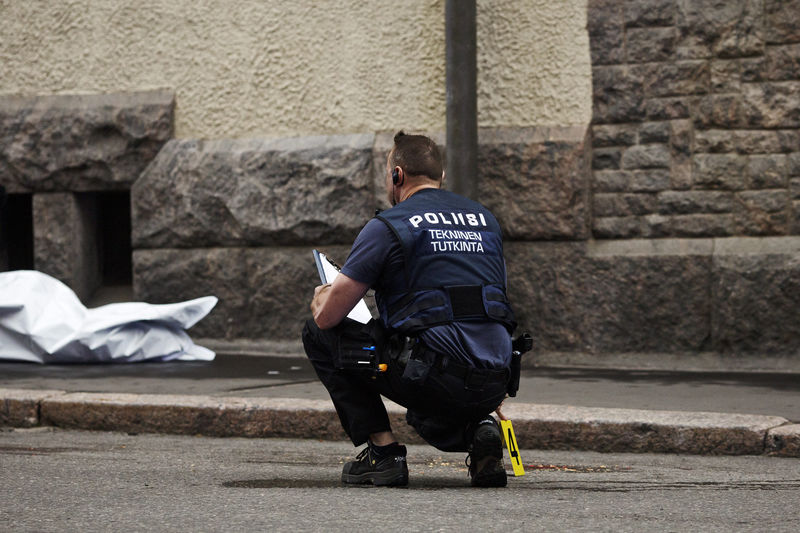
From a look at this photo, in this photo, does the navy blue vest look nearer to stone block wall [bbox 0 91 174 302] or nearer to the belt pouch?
the belt pouch

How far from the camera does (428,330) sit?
4.03 meters

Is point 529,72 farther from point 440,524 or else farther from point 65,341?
point 440,524

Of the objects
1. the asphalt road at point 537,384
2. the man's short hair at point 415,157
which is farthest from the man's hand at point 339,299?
the asphalt road at point 537,384

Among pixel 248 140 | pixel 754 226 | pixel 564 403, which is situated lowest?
pixel 564 403

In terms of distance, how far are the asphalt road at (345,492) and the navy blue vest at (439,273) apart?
0.60 metres

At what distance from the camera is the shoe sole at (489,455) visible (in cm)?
405

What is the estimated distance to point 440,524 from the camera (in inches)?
129

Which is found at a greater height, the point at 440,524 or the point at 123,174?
the point at 123,174

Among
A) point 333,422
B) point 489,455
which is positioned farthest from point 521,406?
point 489,455

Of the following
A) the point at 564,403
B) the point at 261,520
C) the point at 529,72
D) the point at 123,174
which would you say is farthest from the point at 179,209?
the point at 261,520

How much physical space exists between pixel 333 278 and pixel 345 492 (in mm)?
804

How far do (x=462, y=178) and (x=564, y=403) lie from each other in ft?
7.31

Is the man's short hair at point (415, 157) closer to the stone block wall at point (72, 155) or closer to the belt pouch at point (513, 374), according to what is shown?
the belt pouch at point (513, 374)

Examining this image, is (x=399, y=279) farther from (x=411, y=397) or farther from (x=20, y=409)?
(x=20, y=409)
